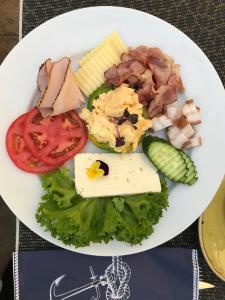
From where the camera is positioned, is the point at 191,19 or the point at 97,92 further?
the point at 191,19

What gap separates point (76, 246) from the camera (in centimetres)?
154

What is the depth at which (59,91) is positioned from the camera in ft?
5.16

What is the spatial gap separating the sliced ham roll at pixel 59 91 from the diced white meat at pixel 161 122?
1.01 feet

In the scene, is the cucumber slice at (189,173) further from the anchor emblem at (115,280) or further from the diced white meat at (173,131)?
the anchor emblem at (115,280)

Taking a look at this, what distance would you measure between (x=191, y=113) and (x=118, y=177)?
367 mm

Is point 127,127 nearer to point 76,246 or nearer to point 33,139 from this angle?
point 33,139

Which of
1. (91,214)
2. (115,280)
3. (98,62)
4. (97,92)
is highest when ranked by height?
(98,62)

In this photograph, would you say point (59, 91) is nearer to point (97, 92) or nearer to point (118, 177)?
point (97, 92)

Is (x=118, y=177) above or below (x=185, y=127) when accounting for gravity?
below

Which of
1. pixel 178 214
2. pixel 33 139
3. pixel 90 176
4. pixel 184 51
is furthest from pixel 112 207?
pixel 184 51

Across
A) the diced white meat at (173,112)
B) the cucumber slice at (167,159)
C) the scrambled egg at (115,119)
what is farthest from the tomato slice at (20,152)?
the diced white meat at (173,112)

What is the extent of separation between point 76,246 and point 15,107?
555 millimetres

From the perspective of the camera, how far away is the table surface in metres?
1.74

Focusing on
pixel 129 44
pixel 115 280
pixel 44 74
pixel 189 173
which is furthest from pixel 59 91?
pixel 115 280
